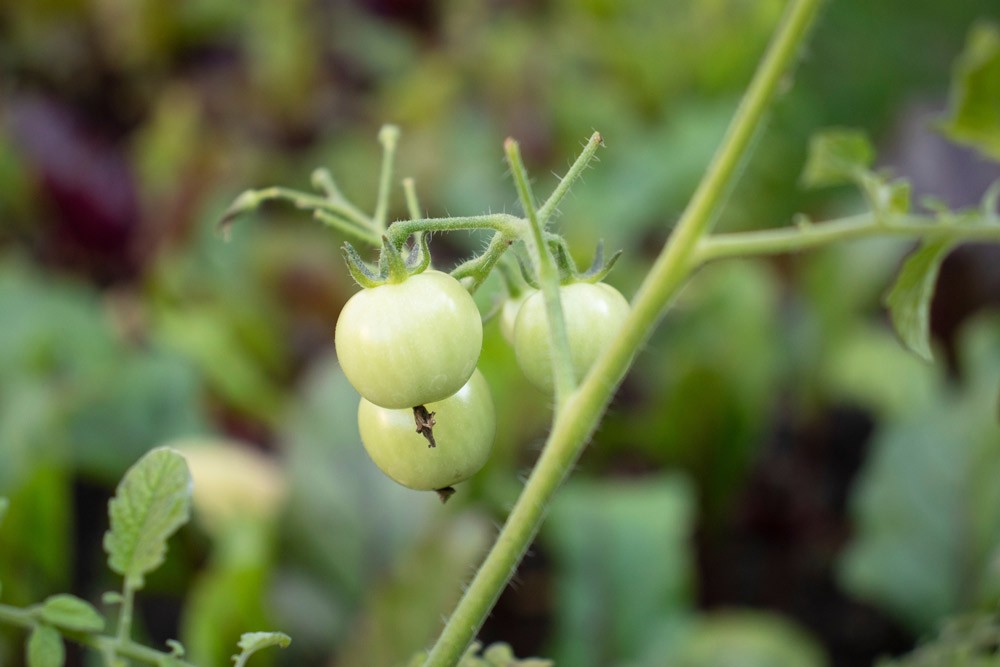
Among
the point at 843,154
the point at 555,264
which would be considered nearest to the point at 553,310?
the point at 555,264

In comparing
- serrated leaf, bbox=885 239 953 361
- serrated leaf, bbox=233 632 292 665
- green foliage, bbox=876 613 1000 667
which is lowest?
green foliage, bbox=876 613 1000 667

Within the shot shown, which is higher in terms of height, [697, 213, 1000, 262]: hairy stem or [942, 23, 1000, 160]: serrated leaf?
[942, 23, 1000, 160]: serrated leaf

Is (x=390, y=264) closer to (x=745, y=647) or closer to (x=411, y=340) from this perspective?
(x=411, y=340)

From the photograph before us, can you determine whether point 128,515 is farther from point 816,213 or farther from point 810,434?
point 816,213

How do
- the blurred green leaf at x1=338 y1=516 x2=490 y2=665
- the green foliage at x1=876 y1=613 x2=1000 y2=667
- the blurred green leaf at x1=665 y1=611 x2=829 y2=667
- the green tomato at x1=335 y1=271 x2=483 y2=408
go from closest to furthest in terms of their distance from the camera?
1. the green tomato at x1=335 y1=271 x2=483 y2=408
2. the green foliage at x1=876 y1=613 x2=1000 y2=667
3. the blurred green leaf at x1=338 y1=516 x2=490 y2=665
4. the blurred green leaf at x1=665 y1=611 x2=829 y2=667

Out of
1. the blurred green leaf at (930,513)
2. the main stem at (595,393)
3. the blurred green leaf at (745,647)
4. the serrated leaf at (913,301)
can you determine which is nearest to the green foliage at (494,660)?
the main stem at (595,393)

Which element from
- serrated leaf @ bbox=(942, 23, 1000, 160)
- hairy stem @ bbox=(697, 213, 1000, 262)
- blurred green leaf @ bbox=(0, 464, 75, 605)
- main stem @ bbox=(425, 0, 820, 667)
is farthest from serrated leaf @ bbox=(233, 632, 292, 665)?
blurred green leaf @ bbox=(0, 464, 75, 605)

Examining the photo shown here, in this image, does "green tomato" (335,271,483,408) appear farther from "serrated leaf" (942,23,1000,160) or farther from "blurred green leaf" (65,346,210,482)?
"blurred green leaf" (65,346,210,482)
